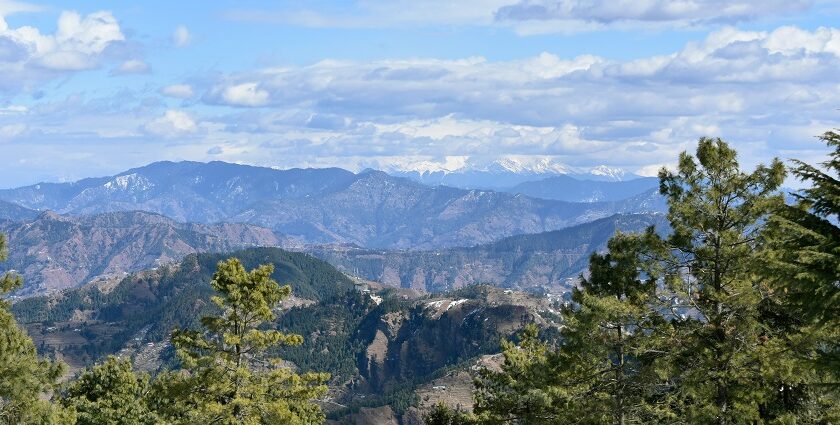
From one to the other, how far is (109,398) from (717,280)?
56.7 metres

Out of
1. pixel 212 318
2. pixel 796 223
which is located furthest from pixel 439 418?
pixel 796 223

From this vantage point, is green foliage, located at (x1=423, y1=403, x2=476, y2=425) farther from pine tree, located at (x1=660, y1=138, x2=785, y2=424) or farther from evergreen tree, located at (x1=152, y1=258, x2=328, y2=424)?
pine tree, located at (x1=660, y1=138, x2=785, y2=424)

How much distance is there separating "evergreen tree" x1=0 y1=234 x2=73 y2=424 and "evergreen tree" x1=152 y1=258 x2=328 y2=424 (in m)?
7.08

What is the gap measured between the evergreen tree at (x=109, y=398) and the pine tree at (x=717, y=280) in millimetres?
49858

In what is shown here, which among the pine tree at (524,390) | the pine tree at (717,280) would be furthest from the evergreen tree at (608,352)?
the pine tree at (717,280)

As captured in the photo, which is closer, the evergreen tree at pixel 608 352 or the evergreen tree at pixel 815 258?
the evergreen tree at pixel 815 258

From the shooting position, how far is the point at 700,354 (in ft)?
94.0

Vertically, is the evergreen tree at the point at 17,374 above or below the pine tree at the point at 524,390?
above

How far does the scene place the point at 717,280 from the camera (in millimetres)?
29578

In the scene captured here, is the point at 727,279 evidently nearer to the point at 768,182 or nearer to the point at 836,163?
the point at 768,182

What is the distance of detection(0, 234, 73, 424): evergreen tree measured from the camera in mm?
38406

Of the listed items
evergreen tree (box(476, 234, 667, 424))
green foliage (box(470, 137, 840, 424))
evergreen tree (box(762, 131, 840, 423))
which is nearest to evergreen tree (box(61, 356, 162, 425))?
evergreen tree (box(476, 234, 667, 424))

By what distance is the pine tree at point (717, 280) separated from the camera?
27.5 metres

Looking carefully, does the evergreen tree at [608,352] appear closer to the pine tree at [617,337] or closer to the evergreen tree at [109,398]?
the pine tree at [617,337]
